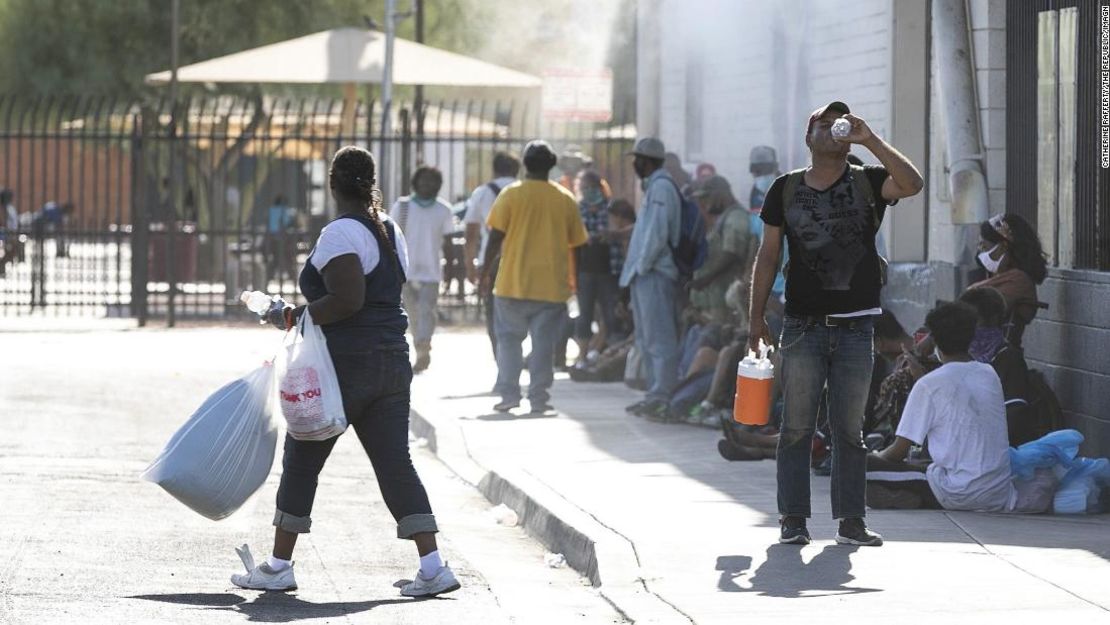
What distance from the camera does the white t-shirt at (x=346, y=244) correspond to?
7898mm

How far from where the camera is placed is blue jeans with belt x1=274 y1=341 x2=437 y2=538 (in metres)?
7.98

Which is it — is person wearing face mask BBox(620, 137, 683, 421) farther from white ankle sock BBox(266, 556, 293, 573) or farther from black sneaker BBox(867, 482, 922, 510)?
white ankle sock BBox(266, 556, 293, 573)

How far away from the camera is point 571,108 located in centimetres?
2366

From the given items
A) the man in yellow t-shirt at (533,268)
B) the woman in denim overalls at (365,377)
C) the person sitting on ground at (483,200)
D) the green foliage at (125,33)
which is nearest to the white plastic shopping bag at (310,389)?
the woman in denim overalls at (365,377)

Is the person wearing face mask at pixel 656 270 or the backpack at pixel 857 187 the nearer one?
the backpack at pixel 857 187

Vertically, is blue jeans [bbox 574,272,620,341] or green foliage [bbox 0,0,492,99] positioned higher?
green foliage [bbox 0,0,492,99]

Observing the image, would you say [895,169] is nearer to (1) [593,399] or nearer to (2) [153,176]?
(1) [593,399]

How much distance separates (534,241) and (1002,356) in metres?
4.22

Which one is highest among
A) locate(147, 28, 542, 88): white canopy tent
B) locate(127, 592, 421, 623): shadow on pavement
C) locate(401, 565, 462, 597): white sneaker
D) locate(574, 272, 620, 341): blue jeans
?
locate(147, 28, 542, 88): white canopy tent

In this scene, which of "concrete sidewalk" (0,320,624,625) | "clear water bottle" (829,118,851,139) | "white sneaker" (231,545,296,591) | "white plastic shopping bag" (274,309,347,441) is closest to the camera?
"concrete sidewalk" (0,320,624,625)

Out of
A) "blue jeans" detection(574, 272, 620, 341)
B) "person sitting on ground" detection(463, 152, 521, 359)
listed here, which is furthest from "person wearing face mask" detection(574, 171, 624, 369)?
"person sitting on ground" detection(463, 152, 521, 359)

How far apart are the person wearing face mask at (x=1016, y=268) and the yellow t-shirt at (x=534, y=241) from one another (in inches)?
146

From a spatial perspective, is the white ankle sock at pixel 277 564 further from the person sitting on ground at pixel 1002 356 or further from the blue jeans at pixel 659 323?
the blue jeans at pixel 659 323

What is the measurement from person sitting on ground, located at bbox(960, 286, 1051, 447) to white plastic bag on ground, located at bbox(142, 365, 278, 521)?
3.97 m
